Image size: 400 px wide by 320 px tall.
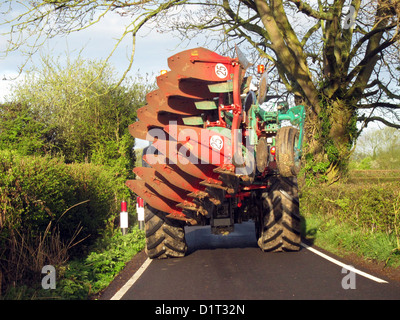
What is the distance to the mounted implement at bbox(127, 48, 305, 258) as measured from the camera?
7535 millimetres

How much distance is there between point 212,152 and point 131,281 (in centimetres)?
240

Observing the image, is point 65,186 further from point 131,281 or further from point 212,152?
point 212,152

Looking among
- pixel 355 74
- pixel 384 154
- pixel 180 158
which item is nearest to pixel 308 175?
pixel 355 74

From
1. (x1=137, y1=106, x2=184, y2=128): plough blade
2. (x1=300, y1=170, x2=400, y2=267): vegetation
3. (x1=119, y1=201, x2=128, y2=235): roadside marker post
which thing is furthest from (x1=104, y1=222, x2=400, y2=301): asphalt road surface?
(x1=119, y1=201, x2=128, y2=235): roadside marker post

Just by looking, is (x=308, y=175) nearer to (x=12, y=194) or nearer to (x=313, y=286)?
(x=313, y=286)

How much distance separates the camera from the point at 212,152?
762 centimetres

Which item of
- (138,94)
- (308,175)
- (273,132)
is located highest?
(138,94)

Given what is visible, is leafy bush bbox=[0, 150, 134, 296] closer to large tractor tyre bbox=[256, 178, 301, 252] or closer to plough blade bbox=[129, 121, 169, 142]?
plough blade bbox=[129, 121, 169, 142]

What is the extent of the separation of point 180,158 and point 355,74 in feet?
33.5

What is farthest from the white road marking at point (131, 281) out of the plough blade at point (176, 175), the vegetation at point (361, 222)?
the vegetation at point (361, 222)

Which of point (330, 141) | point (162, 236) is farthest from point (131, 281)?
point (330, 141)

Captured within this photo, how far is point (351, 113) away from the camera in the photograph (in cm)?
1606

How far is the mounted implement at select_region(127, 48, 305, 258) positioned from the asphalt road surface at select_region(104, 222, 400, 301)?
621mm

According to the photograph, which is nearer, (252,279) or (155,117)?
(252,279)
